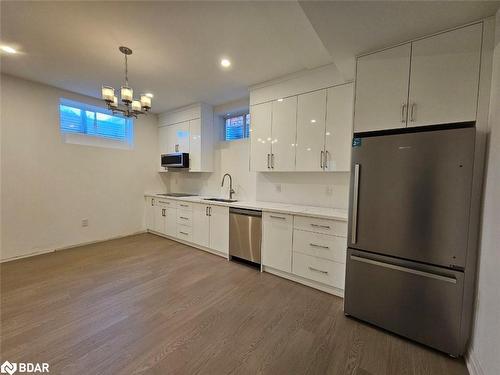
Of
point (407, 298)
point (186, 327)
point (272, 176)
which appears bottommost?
point (186, 327)

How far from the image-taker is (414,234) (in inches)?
66.1

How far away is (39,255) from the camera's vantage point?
3428 mm

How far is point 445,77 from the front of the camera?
167cm

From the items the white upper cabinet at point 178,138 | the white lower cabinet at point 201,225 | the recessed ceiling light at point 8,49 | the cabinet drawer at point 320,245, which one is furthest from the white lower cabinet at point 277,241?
the recessed ceiling light at point 8,49

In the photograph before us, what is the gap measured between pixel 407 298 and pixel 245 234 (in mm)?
1941

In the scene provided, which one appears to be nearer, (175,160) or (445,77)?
(445,77)

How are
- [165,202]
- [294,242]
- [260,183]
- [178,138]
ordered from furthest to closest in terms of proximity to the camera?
1. [178,138]
2. [165,202]
3. [260,183]
4. [294,242]

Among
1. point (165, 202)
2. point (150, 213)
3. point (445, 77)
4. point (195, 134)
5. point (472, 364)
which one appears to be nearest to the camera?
point (472, 364)

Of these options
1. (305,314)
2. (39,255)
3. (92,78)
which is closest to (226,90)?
(92,78)

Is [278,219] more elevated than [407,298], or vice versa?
[278,219]

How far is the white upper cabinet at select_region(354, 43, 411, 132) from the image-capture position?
5.96 feet

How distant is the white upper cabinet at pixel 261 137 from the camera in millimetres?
3191

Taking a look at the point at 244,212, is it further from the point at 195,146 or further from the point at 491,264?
the point at 491,264

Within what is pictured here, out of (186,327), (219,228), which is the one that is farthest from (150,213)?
(186,327)
